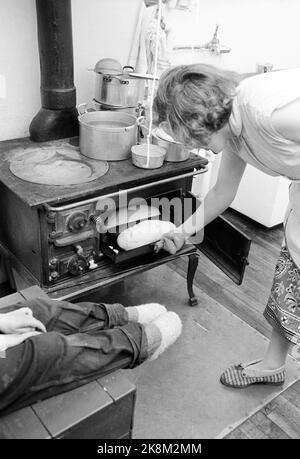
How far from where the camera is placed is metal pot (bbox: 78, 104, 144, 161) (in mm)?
1598

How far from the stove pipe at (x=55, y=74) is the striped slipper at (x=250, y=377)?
1173mm

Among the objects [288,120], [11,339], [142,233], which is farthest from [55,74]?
[11,339]

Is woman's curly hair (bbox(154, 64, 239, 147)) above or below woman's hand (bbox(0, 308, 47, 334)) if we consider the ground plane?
above

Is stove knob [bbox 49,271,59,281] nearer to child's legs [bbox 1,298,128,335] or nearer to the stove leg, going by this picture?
child's legs [bbox 1,298,128,335]

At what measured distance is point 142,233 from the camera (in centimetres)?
162

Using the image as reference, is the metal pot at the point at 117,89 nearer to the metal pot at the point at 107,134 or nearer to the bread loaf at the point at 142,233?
the metal pot at the point at 107,134

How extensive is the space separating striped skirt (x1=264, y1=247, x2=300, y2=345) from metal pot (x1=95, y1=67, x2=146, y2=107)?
0.88 m

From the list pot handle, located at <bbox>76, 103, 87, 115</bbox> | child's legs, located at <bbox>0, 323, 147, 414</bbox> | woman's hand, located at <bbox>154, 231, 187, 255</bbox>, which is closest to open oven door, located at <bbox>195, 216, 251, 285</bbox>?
woman's hand, located at <bbox>154, 231, 187, 255</bbox>

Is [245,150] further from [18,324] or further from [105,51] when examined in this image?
[105,51]

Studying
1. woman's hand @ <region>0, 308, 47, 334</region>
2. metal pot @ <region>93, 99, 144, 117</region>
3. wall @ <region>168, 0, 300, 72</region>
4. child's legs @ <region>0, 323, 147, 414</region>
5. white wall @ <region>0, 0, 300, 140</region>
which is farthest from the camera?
wall @ <region>168, 0, 300, 72</region>

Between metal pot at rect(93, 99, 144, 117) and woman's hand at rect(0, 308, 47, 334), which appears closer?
woman's hand at rect(0, 308, 47, 334)

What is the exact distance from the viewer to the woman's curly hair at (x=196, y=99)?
3.85ft

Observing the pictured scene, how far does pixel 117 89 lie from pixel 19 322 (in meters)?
1.05

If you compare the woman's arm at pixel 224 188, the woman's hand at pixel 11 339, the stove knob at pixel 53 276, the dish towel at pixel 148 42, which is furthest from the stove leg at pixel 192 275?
the woman's hand at pixel 11 339
